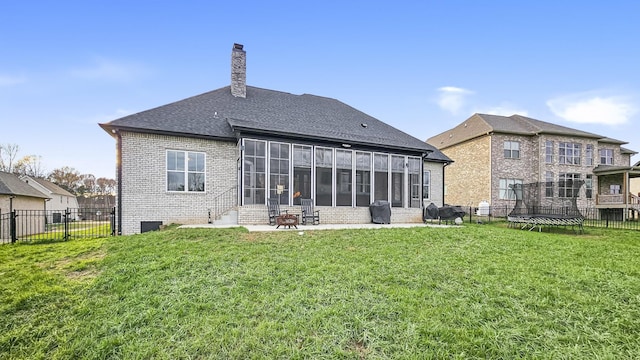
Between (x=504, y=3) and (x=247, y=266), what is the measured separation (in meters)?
13.9

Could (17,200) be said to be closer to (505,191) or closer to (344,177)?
(344,177)

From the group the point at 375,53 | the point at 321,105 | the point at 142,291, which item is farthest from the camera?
the point at 321,105

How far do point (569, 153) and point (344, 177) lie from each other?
22.4 metres

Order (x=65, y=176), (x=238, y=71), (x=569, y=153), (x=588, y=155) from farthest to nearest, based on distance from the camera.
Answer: (x=65, y=176) < (x=588, y=155) < (x=569, y=153) < (x=238, y=71)

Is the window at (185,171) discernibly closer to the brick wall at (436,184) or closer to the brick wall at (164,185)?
the brick wall at (164,185)

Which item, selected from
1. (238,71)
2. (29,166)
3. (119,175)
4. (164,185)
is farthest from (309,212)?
A: (29,166)

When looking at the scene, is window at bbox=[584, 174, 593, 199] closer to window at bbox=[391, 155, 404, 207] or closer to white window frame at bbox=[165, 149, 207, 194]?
window at bbox=[391, 155, 404, 207]

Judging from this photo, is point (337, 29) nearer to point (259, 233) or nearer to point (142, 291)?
point (259, 233)

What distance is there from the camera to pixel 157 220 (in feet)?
35.3

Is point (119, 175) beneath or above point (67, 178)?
above

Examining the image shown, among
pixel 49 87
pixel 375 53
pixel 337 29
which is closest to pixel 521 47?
pixel 375 53

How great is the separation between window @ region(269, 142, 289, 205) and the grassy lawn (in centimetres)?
477

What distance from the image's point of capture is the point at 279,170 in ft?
37.4

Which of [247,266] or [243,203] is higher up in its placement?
[243,203]
